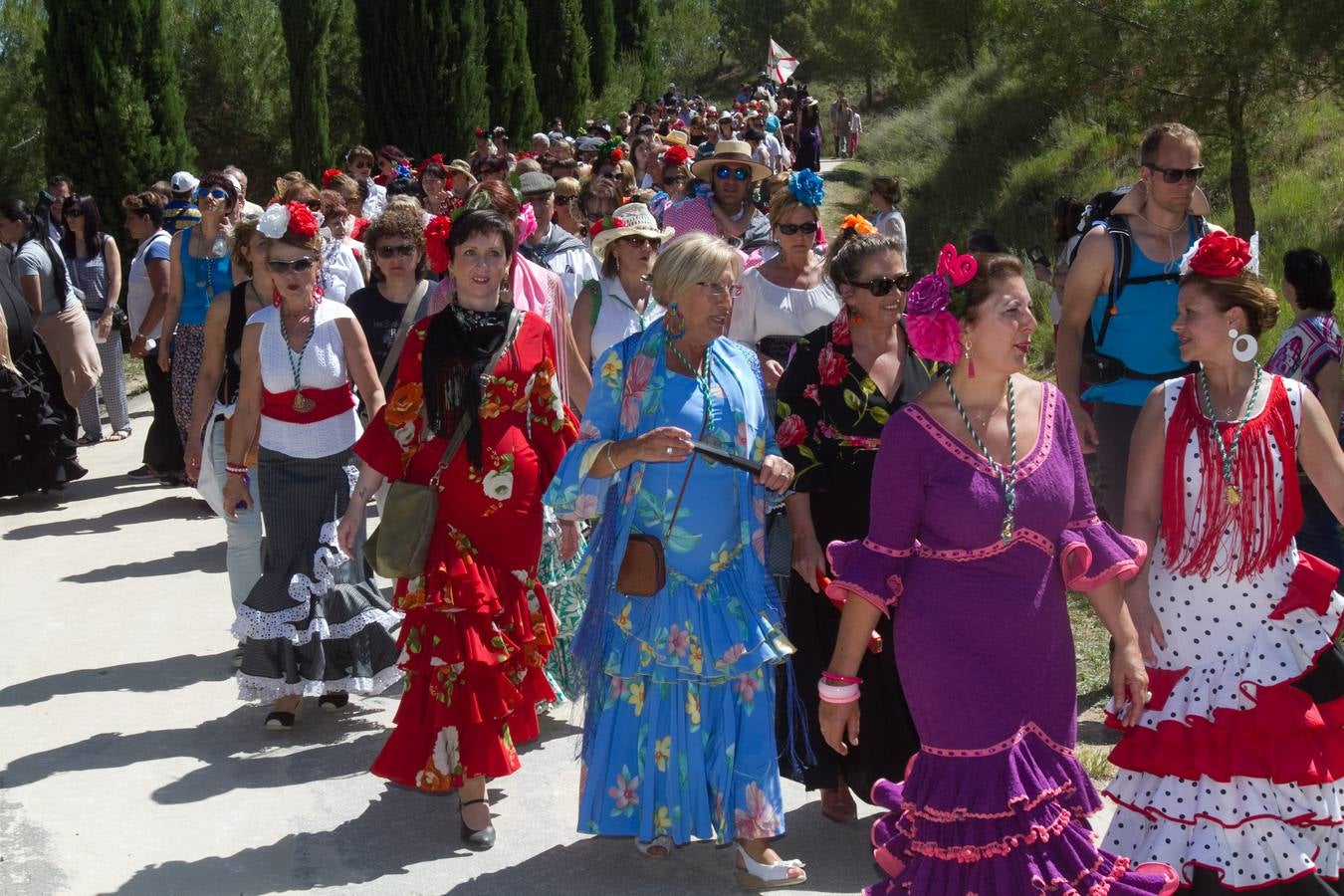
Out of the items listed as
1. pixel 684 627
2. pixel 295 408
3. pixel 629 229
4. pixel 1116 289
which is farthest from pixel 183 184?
pixel 684 627

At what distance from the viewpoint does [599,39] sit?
44.9 meters

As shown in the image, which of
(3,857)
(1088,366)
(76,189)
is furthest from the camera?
(76,189)

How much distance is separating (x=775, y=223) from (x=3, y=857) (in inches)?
148

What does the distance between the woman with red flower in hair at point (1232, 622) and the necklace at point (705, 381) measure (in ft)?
4.24

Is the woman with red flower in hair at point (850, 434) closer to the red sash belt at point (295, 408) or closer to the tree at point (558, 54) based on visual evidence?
the red sash belt at point (295, 408)

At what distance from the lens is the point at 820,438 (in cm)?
510

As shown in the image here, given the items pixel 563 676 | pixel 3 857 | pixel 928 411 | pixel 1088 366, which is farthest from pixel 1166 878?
pixel 3 857

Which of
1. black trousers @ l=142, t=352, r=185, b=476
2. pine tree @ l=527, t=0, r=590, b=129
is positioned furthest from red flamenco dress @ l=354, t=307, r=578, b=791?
pine tree @ l=527, t=0, r=590, b=129

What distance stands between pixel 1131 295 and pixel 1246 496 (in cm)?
168

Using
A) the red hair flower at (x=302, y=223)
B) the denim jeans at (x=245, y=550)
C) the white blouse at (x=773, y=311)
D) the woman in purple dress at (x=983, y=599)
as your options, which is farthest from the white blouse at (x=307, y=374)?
the woman in purple dress at (x=983, y=599)

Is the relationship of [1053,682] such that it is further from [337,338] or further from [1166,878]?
[337,338]

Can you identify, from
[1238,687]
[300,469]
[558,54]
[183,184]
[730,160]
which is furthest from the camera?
[558,54]

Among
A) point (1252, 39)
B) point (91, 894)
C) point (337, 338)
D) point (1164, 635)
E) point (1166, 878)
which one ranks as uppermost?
point (1252, 39)

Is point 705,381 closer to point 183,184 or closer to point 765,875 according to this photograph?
point 765,875
